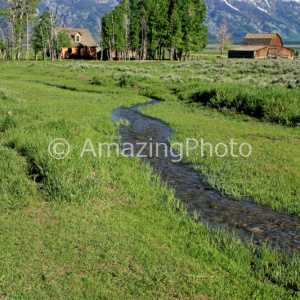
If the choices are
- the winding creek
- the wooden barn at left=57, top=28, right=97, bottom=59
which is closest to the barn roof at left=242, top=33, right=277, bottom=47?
the wooden barn at left=57, top=28, right=97, bottom=59

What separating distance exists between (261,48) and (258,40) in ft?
19.3

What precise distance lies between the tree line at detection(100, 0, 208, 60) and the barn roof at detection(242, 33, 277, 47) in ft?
63.1

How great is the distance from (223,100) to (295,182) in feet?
37.9

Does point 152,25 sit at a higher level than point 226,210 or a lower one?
higher

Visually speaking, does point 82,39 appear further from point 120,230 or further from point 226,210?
point 120,230

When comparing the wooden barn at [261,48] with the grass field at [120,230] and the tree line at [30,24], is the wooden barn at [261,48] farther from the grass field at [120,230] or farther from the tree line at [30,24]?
the grass field at [120,230]

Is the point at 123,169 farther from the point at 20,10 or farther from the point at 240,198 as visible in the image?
the point at 20,10

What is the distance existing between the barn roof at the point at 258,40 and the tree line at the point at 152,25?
1925 cm

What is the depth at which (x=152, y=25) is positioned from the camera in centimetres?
6794

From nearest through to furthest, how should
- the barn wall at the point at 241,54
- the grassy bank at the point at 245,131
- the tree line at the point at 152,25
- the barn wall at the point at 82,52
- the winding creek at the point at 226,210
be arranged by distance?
1. the winding creek at the point at 226,210
2. the grassy bank at the point at 245,131
3. the tree line at the point at 152,25
4. the barn wall at the point at 241,54
5. the barn wall at the point at 82,52

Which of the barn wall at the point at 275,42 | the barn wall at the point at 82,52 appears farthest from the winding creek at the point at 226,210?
the barn wall at the point at 275,42

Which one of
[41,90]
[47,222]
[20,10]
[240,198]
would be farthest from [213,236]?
[20,10]

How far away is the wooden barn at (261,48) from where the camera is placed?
7919cm

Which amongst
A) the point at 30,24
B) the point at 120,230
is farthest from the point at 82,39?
the point at 120,230
